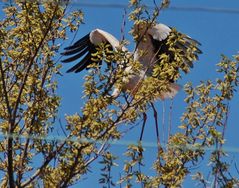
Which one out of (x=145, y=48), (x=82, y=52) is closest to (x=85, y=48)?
(x=82, y=52)

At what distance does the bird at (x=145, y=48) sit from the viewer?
7.51 meters

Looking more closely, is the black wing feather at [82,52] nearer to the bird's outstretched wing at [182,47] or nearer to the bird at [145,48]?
the bird at [145,48]

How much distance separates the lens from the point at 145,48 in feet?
29.6

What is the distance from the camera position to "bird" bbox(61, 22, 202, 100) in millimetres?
7508

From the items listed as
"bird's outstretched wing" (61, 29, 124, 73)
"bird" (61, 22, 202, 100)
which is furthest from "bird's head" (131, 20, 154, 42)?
"bird's outstretched wing" (61, 29, 124, 73)

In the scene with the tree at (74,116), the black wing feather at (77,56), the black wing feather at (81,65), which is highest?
the black wing feather at (77,56)

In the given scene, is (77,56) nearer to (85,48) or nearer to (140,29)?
(85,48)

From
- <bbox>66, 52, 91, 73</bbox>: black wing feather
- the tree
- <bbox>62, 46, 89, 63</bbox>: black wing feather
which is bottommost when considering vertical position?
the tree

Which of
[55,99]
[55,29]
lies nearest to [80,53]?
[55,29]

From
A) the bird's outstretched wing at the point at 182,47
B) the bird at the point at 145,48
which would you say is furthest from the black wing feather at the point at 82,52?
the bird's outstretched wing at the point at 182,47

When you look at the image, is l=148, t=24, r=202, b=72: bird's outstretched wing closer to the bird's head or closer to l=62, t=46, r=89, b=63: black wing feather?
the bird's head

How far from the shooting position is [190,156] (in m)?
6.85

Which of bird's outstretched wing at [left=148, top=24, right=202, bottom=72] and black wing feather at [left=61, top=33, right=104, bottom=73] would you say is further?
black wing feather at [left=61, top=33, right=104, bottom=73]

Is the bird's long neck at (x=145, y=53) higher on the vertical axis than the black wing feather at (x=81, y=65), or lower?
lower
